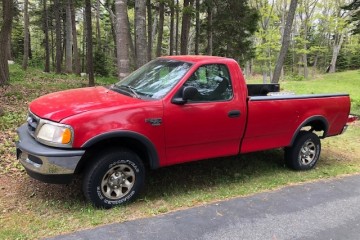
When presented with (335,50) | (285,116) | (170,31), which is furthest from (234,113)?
(335,50)

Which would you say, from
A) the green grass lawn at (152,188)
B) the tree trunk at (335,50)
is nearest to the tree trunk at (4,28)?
the green grass lawn at (152,188)

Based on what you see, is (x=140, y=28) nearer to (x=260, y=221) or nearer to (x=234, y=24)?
(x=260, y=221)

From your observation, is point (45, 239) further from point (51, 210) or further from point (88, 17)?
point (88, 17)

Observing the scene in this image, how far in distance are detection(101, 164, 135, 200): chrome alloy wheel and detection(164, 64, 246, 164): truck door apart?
0.61 m

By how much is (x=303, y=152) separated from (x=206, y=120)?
8.61 ft

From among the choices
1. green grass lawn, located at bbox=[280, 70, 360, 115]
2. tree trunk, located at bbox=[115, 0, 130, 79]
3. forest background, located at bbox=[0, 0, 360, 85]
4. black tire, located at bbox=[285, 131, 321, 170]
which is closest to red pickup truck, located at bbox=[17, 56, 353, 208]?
black tire, located at bbox=[285, 131, 321, 170]

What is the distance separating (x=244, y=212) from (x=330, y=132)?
313 centimetres

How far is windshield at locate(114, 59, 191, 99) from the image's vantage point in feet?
16.3

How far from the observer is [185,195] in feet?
17.2

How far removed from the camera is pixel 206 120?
199 inches

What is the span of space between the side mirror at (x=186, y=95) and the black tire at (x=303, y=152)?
2.72m

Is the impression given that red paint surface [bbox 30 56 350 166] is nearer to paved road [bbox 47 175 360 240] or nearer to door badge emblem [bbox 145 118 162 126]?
door badge emblem [bbox 145 118 162 126]

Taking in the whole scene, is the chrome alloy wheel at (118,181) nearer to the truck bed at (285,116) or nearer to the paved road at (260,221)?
the paved road at (260,221)

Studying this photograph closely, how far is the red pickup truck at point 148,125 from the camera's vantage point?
418 cm
